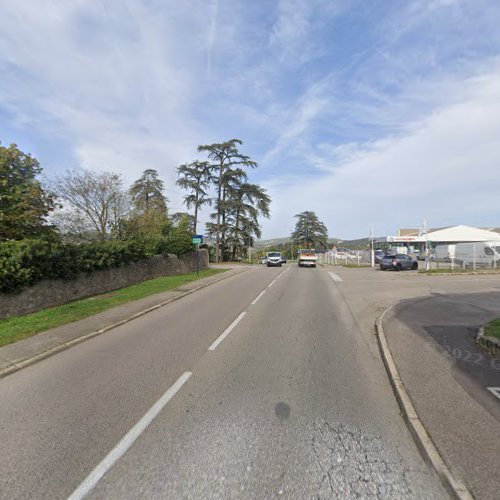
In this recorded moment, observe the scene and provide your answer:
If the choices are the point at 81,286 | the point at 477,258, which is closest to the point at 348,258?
the point at 477,258

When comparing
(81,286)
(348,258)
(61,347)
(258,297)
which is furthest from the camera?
(348,258)

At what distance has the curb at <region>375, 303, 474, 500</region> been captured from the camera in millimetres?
2414

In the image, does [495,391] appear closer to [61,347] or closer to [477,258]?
[61,347]

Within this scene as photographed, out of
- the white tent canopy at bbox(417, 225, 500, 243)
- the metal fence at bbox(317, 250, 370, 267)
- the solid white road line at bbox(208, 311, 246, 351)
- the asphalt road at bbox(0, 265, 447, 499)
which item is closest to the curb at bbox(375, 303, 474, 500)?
the asphalt road at bbox(0, 265, 447, 499)

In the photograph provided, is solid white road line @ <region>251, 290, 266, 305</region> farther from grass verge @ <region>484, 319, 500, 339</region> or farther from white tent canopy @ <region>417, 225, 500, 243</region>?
white tent canopy @ <region>417, 225, 500, 243</region>

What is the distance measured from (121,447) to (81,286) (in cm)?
1219

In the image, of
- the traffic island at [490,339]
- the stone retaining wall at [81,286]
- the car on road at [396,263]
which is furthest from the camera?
the car on road at [396,263]

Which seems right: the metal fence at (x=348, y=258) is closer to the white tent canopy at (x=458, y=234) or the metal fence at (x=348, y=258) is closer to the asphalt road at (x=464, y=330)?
the asphalt road at (x=464, y=330)

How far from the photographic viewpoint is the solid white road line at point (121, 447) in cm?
246

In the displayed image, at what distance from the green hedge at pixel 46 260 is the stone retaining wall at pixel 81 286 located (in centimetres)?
27

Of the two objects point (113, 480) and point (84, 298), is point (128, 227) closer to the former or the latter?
point (84, 298)

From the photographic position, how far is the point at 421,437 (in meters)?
3.03

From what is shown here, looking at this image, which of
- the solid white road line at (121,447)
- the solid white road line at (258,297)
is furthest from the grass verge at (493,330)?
the solid white road line at (258,297)

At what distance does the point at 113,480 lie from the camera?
2.55m
